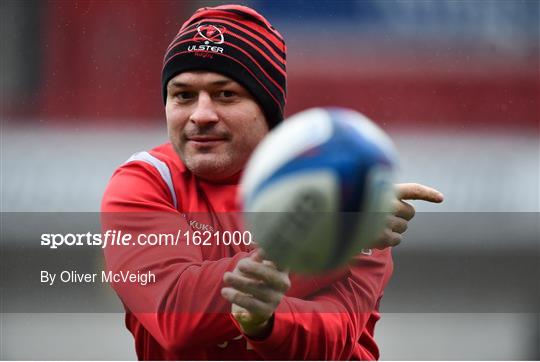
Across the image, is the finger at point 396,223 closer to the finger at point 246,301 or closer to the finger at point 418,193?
Result: the finger at point 418,193

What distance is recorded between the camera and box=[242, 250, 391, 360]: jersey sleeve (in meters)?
1.48

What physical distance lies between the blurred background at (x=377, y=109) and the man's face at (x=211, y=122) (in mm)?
1237

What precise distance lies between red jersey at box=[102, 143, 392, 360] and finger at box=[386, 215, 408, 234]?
0.55 feet

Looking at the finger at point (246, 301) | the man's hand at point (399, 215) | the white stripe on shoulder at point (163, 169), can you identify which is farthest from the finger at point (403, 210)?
the white stripe on shoulder at point (163, 169)

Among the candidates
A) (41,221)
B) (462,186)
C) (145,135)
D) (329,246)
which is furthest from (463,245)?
(329,246)

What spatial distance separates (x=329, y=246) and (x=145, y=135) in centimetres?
202

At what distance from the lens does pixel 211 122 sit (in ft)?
5.28

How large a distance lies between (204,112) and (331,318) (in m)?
0.42


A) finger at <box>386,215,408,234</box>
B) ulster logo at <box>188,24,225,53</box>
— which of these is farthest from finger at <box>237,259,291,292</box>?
ulster logo at <box>188,24,225,53</box>

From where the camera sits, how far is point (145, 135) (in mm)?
3180

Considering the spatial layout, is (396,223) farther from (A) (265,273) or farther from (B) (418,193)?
(A) (265,273)

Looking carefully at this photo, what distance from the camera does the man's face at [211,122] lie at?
162 cm

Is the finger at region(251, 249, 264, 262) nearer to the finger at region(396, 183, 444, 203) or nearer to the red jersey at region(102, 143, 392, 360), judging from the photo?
the red jersey at region(102, 143, 392, 360)

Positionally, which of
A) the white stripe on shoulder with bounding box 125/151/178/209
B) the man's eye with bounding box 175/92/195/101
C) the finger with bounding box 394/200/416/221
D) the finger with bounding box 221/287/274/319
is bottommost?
the finger with bounding box 221/287/274/319
